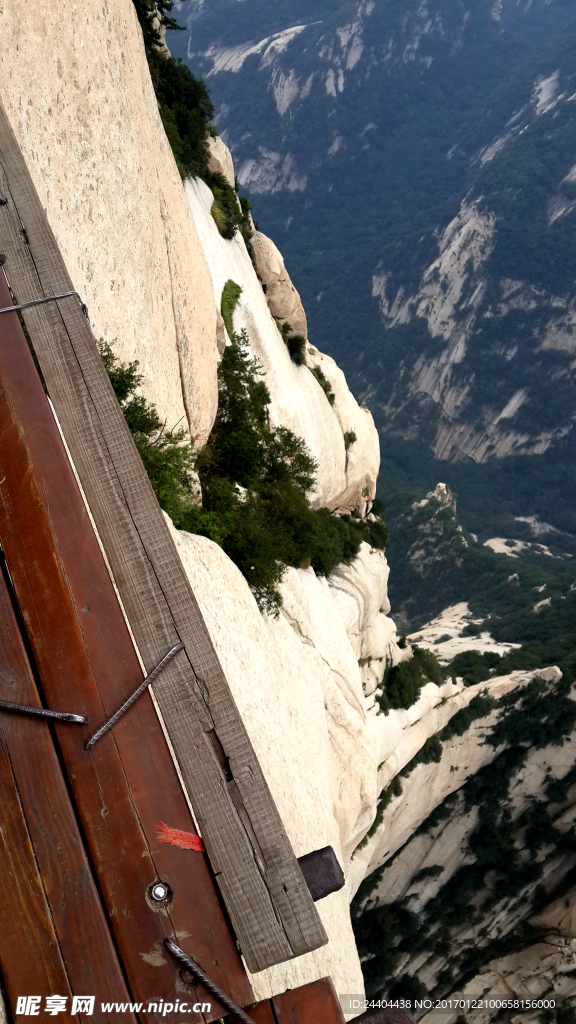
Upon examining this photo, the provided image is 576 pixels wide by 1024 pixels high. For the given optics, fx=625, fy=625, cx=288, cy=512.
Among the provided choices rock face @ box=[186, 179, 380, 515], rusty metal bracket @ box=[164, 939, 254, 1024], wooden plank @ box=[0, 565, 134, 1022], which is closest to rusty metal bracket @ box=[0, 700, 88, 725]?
wooden plank @ box=[0, 565, 134, 1022]

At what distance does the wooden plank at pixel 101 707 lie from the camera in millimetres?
2523

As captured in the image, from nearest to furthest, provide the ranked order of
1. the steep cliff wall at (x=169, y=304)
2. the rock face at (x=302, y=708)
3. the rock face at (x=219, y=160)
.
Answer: the steep cliff wall at (x=169, y=304) < the rock face at (x=302, y=708) < the rock face at (x=219, y=160)

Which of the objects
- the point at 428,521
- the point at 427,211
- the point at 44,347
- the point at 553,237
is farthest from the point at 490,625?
the point at 427,211

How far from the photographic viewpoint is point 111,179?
1056 centimetres

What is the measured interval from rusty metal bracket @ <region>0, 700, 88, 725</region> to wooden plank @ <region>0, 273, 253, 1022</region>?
0.07 meters

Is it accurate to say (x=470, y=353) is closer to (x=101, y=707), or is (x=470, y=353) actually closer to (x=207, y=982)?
(x=101, y=707)

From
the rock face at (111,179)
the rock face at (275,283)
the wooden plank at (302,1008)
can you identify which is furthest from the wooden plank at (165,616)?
the rock face at (275,283)

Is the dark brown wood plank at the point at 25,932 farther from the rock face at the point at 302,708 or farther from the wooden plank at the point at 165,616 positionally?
the rock face at the point at 302,708

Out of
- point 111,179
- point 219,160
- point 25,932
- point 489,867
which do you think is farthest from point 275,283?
point 489,867

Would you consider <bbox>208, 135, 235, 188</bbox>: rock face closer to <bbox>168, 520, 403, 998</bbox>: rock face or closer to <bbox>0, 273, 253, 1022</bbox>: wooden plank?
<bbox>168, 520, 403, 998</bbox>: rock face

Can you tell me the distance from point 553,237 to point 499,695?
449 feet

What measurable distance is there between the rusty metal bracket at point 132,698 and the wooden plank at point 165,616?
0.04 m

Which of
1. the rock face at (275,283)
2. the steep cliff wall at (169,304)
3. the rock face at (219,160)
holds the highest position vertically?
the rock face at (219,160)

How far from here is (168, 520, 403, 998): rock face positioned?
9.84 metres
